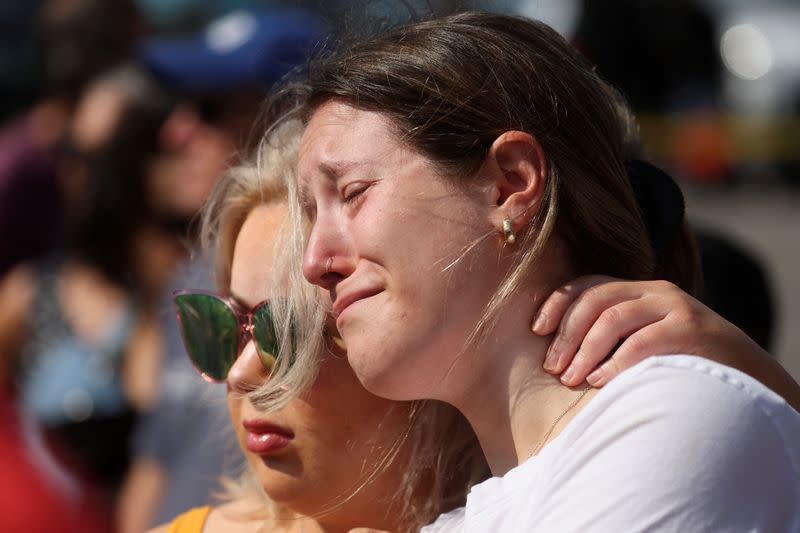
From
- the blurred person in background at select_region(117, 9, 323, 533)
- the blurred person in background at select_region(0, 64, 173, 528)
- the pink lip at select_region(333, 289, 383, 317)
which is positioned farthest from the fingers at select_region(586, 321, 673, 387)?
the blurred person in background at select_region(0, 64, 173, 528)

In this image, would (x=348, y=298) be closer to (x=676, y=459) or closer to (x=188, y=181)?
(x=676, y=459)

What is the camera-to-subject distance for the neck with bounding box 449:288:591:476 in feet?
5.46

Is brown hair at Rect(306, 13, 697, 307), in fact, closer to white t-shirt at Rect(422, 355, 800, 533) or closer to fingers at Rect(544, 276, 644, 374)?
fingers at Rect(544, 276, 644, 374)

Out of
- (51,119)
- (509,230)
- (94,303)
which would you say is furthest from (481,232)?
(51,119)

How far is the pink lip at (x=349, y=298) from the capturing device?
1663 mm

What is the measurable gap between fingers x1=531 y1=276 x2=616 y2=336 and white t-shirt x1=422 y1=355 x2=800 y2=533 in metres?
0.16

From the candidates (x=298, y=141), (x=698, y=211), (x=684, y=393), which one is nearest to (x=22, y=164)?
(x=298, y=141)

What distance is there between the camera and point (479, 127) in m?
1.67

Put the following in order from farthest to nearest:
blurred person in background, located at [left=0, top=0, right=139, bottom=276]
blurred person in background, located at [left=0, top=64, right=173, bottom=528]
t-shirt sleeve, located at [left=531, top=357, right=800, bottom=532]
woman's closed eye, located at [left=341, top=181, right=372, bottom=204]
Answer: blurred person in background, located at [left=0, top=0, right=139, bottom=276], blurred person in background, located at [left=0, top=64, right=173, bottom=528], woman's closed eye, located at [left=341, top=181, right=372, bottom=204], t-shirt sleeve, located at [left=531, top=357, right=800, bottom=532]

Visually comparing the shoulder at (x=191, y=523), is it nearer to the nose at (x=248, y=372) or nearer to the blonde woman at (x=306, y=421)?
the blonde woman at (x=306, y=421)

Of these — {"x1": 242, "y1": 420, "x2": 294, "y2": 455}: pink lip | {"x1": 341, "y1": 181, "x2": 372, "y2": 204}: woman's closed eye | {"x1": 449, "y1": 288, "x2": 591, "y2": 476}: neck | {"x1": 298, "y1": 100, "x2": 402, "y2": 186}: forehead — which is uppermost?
{"x1": 298, "y1": 100, "x2": 402, "y2": 186}: forehead

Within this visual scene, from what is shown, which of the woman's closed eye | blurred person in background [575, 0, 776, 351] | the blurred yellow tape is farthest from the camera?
the blurred yellow tape

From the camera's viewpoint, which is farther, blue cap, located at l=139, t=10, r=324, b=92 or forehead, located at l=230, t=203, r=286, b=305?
blue cap, located at l=139, t=10, r=324, b=92

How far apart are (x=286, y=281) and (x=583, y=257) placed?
1.55 feet
